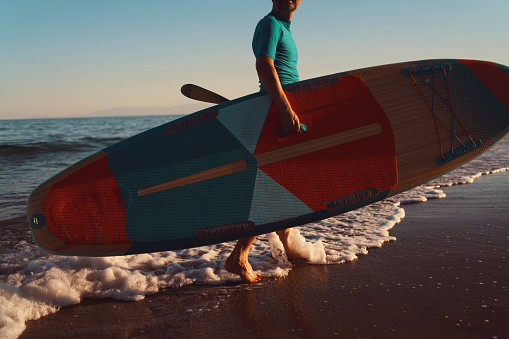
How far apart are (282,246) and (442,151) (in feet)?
4.30

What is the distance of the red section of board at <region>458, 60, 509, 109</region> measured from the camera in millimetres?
2959

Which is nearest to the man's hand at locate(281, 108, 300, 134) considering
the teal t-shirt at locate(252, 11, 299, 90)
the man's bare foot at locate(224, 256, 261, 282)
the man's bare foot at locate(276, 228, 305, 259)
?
the teal t-shirt at locate(252, 11, 299, 90)

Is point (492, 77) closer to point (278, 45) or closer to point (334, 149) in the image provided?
point (334, 149)

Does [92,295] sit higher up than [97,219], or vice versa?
[97,219]

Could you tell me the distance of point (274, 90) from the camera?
228 cm

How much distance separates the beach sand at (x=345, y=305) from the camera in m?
1.80

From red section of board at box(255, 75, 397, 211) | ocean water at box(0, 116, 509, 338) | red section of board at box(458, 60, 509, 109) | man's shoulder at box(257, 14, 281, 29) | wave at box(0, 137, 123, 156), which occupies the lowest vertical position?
ocean water at box(0, 116, 509, 338)

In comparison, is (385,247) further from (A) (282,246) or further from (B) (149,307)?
(B) (149,307)

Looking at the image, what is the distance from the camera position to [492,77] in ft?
9.79

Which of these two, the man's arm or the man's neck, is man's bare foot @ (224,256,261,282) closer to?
the man's arm

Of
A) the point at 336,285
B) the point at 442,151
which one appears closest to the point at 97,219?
the point at 336,285

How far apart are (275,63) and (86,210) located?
150cm

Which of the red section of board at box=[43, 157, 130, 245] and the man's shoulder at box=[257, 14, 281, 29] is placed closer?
the man's shoulder at box=[257, 14, 281, 29]

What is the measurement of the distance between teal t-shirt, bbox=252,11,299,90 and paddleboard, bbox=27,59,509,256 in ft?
0.60
